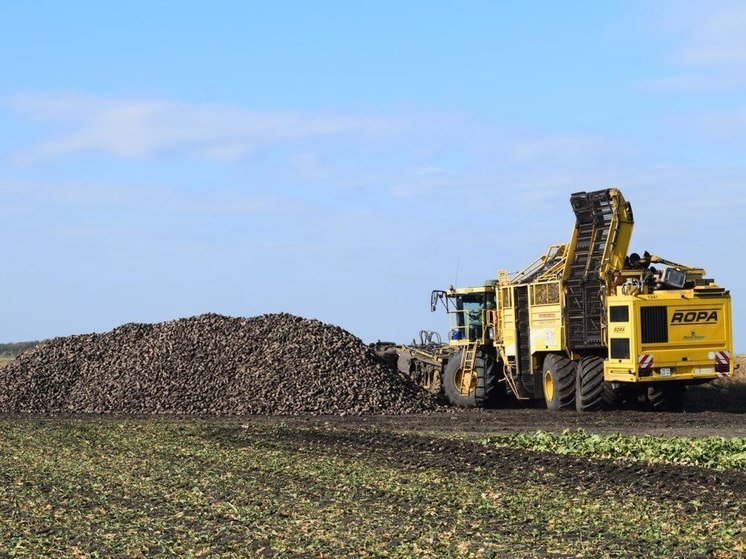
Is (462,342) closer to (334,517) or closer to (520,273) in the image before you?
(520,273)

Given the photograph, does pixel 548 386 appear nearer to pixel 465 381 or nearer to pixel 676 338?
pixel 465 381

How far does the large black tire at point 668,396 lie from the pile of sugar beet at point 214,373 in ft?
21.5

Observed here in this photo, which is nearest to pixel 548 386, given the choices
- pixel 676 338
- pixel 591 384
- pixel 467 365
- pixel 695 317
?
pixel 591 384

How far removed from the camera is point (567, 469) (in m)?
16.0

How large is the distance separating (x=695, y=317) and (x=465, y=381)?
315 inches

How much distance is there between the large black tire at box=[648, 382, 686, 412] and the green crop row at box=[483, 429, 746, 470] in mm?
7508

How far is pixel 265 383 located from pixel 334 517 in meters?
20.9

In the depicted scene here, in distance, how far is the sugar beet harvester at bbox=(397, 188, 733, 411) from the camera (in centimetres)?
2606

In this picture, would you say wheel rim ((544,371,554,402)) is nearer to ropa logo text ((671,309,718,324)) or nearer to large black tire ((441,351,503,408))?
large black tire ((441,351,503,408))

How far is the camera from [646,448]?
1798 cm

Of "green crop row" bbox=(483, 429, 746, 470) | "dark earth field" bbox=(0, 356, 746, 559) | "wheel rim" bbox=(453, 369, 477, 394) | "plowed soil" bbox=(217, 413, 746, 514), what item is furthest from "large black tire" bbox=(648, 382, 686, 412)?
"green crop row" bbox=(483, 429, 746, 470)

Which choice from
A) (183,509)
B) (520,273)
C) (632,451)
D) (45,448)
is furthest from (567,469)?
(520,273)

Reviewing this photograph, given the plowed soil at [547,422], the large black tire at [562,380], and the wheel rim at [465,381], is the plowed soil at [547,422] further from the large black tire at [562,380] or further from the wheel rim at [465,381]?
the wheel rim at [465,381]

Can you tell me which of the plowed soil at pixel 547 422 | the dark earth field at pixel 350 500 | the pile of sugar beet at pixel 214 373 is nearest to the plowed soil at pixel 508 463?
the dark earth field at pixel 350 500
